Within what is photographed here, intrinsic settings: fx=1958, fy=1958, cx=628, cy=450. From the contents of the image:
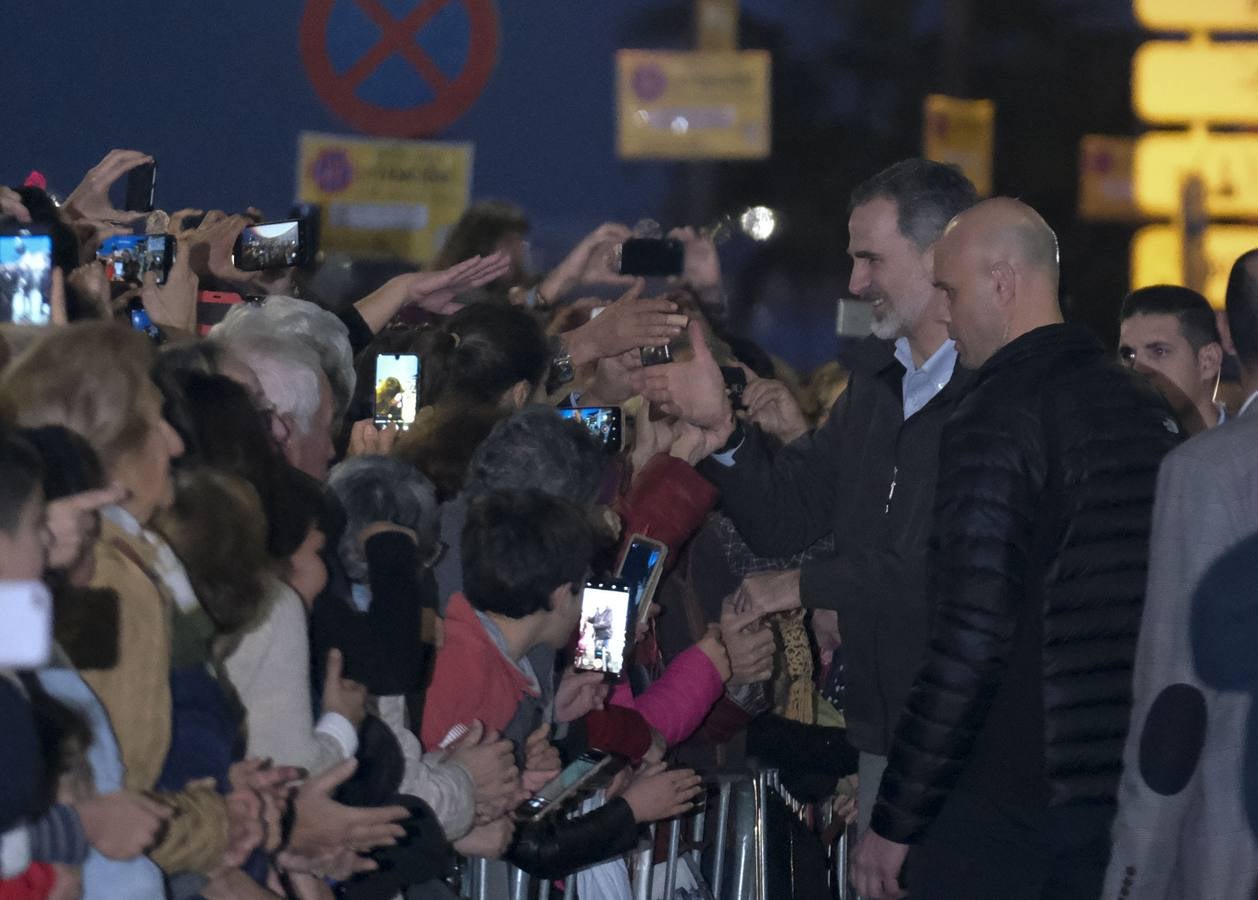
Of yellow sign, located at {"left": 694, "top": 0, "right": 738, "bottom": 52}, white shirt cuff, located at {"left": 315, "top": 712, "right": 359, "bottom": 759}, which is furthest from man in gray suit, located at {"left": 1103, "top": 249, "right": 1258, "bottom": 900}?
yellow sign, located at {"left": 694, "top": 0, "right": 738, "bottom": 52}

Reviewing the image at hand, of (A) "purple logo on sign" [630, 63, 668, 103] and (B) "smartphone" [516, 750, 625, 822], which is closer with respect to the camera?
(B) "smartphone" [516, 750, 625, 822]

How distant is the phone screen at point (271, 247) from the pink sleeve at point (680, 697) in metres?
1.34

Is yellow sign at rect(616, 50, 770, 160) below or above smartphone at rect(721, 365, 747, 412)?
above

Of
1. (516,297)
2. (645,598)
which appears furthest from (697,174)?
(645,598)

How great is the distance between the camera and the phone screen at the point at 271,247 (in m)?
4.84

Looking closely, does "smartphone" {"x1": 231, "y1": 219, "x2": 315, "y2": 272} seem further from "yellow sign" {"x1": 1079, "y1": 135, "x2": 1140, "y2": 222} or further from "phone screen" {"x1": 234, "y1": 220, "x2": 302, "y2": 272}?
"yellow sign" {"x1": 1079, "y1": 135, "x2": 1140, "y2": 222}

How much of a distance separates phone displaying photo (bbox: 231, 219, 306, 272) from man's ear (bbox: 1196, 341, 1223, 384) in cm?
292

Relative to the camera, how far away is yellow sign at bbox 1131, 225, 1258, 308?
18.4 m

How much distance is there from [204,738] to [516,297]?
3.48m

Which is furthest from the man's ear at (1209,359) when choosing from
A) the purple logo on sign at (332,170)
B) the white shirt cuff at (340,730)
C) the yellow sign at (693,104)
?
the yellow sign at (693,104)

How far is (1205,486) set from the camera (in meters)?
3.34

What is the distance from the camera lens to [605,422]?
5020 millimetres

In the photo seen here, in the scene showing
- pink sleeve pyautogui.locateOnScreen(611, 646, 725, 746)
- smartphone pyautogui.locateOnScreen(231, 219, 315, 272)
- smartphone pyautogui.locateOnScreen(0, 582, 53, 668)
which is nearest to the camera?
smartphone pyautogui.locateOnScreen(0, 582, 53, 668)

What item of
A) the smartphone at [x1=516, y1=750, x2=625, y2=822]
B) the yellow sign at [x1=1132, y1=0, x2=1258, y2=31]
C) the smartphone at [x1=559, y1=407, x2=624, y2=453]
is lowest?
the smartphone at [x1=516, y1=750, x2=625, y2=822]
